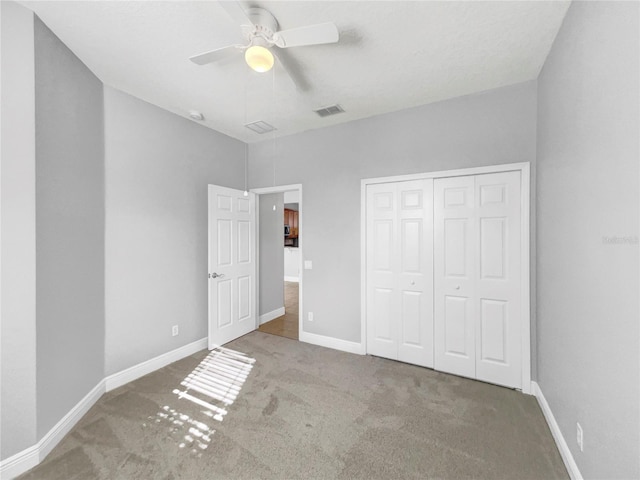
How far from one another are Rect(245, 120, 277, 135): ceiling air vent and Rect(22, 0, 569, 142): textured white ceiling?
0.36 m

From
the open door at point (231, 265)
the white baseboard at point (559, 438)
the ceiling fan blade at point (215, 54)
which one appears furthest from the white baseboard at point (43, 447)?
the white baseboard at point (559, 438)

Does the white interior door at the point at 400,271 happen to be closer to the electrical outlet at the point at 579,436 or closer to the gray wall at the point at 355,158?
the gray wall at the point at 355,158

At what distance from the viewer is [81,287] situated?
2.20 metres

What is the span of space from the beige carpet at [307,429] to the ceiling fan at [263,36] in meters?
2.48

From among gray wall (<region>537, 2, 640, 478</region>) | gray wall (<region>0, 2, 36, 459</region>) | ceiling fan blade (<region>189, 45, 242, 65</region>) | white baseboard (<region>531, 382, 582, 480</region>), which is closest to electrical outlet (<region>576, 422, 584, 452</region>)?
gray wall (<region>537, 2, 640, 478</region>)

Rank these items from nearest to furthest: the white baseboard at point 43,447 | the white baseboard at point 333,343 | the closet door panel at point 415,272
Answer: the white baseboard at point 43,447, the closet door panel at point 415,272, the white baseboard at point 333,343

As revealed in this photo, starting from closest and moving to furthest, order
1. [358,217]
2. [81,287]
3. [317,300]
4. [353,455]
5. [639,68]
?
[639,68], [353,455], [81,287], [358,217], [317,300]

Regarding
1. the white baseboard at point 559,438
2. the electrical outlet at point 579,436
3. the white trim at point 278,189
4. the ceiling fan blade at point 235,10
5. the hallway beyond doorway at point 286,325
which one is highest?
the ceiling fan blade at point 235,10

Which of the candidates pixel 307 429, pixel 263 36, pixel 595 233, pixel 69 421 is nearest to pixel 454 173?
pixel 595 233

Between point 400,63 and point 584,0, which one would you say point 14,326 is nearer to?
point 400,63

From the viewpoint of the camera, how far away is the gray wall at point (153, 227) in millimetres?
2582

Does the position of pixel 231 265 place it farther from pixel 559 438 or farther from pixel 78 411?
pixel 559 438

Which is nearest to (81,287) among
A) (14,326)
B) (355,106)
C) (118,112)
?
(14,326)

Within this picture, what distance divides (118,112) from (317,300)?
296 centimetres
